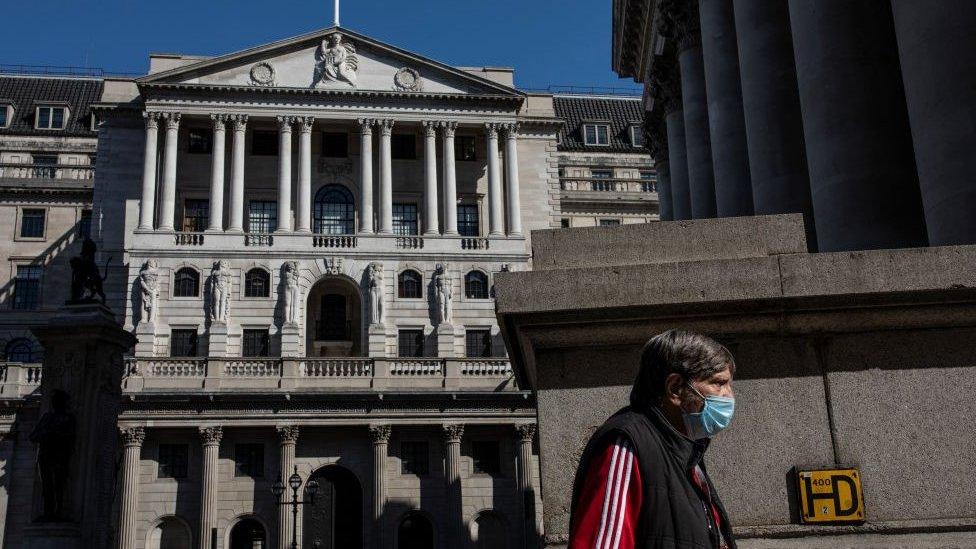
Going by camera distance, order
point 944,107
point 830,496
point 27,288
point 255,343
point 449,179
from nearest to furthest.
Answer: 1. point 830,496
2. point 944,107
3. point 255,343
4. point 449,179
5. point 27,288

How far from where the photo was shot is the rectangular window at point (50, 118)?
268ft

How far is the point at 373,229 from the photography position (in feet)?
196

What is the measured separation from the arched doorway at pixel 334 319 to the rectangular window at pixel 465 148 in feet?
39.6

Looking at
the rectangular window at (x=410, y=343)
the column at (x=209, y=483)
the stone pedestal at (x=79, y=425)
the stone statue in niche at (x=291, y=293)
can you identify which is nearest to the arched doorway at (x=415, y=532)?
the column at (x=209, y=483)

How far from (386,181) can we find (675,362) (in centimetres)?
5547

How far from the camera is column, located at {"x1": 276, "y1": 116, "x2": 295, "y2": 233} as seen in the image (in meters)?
58.1

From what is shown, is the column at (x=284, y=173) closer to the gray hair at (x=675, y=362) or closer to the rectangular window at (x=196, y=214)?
the rectangular window at (x=196, y=214)

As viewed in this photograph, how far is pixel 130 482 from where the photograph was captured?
47.6 m

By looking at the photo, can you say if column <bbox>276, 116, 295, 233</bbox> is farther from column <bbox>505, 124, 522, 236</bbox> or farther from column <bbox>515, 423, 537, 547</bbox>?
column <bbox>515, 423, 537, 547</bbox>

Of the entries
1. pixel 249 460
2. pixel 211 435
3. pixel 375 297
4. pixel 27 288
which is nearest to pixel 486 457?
pixel 375 297

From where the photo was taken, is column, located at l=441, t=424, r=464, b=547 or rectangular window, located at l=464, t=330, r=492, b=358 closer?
column, located at l=441, t=424, r=464, b=547

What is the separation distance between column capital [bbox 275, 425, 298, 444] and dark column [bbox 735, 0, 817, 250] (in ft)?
111

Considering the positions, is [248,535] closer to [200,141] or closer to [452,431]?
[452,431]

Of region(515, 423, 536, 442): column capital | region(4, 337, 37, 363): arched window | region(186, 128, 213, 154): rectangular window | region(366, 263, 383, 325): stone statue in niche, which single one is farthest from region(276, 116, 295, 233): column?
region(4, 337, 37, 363): arched window
